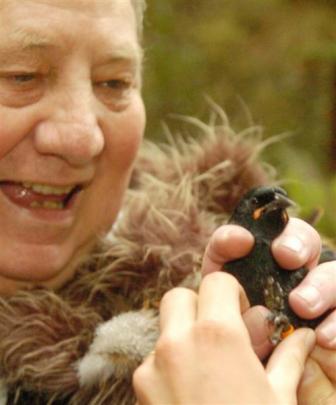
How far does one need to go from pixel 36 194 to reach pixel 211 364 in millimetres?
765

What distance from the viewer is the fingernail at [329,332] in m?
1.26

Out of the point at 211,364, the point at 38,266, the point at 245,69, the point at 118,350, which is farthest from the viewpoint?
the point at 245,69

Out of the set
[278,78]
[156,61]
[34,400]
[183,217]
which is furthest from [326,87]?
[34,400]

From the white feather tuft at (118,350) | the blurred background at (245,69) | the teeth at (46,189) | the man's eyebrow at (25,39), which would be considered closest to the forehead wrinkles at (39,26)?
the man's eyebrow at (25,39)

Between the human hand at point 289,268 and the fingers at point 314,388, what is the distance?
0.05 meters

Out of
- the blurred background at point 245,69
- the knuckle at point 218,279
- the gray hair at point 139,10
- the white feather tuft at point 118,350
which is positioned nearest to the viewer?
the knuckle at point 218,279

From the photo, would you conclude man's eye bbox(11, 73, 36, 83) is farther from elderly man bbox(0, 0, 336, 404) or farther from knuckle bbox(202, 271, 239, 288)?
knuckle bbox(202, 271, 239, 288)

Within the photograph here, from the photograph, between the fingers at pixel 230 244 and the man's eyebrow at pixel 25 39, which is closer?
the fingers at pixel 230 244

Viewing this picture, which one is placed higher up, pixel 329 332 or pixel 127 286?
pixel 329 332

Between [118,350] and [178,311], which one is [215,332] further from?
[118,350]

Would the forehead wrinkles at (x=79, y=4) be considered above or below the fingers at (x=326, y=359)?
above

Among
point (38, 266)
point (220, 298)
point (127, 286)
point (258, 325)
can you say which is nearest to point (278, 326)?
point (258, 325)

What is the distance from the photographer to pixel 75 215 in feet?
5.91

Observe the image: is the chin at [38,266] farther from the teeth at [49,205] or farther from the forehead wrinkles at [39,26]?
the forehead wrinkles at [39,26]
